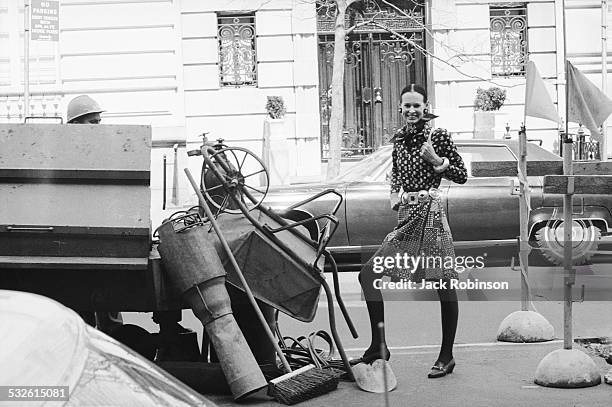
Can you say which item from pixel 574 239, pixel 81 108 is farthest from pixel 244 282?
pixel 574 239

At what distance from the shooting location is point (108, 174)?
19.3 ft

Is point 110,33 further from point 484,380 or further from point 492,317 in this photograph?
point 484,380

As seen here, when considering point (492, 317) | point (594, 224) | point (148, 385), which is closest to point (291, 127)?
point (594, 224)

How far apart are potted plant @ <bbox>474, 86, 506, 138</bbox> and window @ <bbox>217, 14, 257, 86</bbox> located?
182 inches

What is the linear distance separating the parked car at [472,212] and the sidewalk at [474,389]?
3.87 metres

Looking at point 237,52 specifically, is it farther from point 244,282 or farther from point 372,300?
point 244,282

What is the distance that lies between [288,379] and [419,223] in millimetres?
1412

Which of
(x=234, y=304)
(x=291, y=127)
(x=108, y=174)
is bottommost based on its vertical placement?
(x=234, y=304)

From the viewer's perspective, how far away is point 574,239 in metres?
12.6

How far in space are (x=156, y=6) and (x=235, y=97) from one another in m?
2.50

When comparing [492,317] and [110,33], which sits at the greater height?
[110,33]

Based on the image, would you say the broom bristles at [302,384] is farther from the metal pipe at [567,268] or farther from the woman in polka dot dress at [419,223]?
the metal pipe at [567,268]

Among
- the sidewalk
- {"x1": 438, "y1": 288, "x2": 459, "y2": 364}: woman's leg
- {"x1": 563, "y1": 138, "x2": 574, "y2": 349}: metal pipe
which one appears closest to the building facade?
the sidewalk

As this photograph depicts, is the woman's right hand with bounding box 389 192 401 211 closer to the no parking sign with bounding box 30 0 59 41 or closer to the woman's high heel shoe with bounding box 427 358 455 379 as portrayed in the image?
the woman's high heel shoe with bounding box 427 358 455 379
